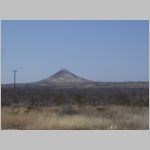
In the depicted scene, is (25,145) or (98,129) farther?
(98,129)

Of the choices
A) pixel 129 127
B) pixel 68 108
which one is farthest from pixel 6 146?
pixel 68 108

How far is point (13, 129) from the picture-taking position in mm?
13320

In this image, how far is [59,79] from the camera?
108250mm

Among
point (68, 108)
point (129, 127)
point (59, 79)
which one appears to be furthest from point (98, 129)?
point (59, 79)

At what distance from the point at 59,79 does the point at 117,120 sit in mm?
93740

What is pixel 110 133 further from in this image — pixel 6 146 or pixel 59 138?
pixel 6 146

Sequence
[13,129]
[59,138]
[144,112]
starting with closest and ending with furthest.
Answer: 1. [59,138]
2. [13,129]
3. [144,112]

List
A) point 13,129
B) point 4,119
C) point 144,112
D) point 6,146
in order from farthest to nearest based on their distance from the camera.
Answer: point 144,112 < point 4,119 < point 13,129 < point 6,146

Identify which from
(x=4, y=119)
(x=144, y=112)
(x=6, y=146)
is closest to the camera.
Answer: (x=6, y=146)

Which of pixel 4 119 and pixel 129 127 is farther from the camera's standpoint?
pixel 4 119

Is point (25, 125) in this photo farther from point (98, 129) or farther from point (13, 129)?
point (98, 129)

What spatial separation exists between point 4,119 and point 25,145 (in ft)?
13.9

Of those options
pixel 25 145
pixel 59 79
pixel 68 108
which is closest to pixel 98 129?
pixel 25 145

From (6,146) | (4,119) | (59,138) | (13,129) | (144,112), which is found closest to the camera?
(6,146)
